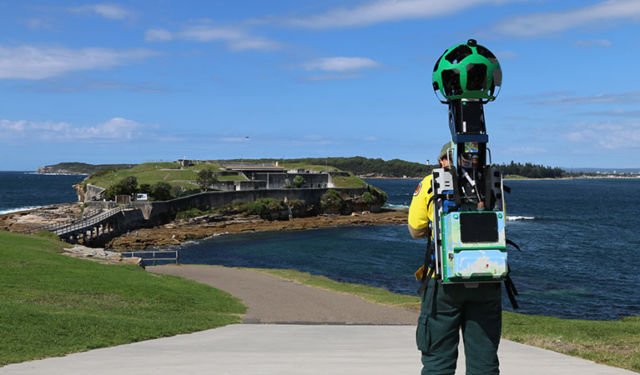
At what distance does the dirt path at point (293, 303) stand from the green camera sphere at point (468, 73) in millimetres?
13606

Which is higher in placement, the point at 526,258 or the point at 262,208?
the point at 262,208

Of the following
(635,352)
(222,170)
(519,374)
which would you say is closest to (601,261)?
(635,352)

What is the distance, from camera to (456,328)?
539 cm

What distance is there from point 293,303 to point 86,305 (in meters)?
7.73

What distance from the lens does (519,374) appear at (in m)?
8.34

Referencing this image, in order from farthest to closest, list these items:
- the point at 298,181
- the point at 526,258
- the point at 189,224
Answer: the point at 298,181 → the point at 189,224 → the point at 526,258

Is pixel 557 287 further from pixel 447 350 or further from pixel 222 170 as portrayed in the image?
pixel 222 170

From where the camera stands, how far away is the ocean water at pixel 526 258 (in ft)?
Answer: 108

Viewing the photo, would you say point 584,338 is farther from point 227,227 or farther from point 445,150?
point 227,227

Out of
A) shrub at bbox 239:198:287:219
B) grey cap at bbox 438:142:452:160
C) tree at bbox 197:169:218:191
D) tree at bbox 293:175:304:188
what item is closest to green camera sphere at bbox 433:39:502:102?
grey cap at bbox 438:142:452:160

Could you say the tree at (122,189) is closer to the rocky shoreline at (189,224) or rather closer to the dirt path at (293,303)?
the rocky shoreline at (189,224)

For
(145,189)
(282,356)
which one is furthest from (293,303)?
(145,189)

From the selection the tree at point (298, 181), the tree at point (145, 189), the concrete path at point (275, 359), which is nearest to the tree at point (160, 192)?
the tree at point (145, 189)

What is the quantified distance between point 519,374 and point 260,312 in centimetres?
1325
